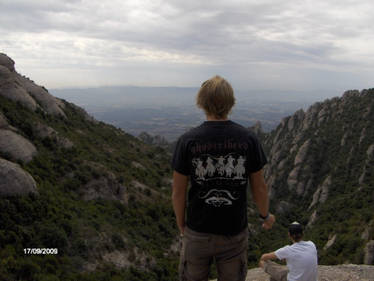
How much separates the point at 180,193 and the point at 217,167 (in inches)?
30.4

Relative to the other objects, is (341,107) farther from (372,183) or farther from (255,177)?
(255,177)

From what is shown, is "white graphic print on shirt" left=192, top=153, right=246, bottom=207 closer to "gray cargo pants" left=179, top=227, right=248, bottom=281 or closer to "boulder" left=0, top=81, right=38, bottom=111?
"gray cargo pants" left=179, top=227, right=248, bottom=281

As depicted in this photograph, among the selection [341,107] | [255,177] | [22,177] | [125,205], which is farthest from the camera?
[341,107]

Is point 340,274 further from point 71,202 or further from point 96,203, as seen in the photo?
point 96,203

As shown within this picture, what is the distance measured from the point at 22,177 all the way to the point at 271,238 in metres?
30.8

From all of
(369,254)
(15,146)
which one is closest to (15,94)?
(15,146)

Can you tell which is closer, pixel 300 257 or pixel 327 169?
pixel 300 257

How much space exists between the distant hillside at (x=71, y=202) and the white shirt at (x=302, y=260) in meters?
10.0

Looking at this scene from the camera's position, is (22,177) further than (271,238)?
No

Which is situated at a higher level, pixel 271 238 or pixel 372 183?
pixel 372 183

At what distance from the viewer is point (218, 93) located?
151 inches

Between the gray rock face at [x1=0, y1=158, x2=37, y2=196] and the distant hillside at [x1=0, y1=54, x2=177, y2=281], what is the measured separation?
0.16 ft

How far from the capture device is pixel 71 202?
62.6ft

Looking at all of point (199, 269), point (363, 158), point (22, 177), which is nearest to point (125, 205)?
point (22, 177)
